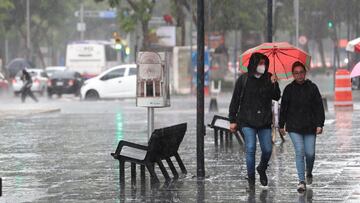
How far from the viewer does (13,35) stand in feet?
264

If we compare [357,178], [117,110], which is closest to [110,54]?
[117,110]

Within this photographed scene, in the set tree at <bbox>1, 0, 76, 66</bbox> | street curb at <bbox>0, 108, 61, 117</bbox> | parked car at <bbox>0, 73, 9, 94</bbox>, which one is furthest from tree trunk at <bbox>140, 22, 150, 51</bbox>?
street curb at <bbox>0, 108, 61, 117</bbox>

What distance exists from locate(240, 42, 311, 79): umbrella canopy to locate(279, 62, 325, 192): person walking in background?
244 centimetres

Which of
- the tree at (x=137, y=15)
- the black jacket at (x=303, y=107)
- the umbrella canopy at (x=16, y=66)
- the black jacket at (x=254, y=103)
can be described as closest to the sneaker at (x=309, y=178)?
the black jacket at (x=303, y=107)

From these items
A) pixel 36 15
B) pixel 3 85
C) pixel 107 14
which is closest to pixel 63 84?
pixel 3 85

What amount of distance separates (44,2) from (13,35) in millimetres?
Result: 8681

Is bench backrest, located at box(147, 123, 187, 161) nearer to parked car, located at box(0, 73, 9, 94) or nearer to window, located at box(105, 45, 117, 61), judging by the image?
parked car, located at box(0, 73, 9, 94)

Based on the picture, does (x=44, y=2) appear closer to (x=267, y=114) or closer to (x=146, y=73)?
(x=146, y=73)

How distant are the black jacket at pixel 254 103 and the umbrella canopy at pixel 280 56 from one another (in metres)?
2.38

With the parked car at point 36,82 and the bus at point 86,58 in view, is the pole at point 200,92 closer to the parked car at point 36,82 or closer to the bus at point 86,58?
the parked car at point 36,82

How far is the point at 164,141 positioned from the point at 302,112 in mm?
2020

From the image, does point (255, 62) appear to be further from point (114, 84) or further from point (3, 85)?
point (3, 85)

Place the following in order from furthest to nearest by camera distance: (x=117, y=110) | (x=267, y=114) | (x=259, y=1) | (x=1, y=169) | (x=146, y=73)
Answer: (x=259, y=1) → (x=117, y=110) → (x=146, y=73) → (x=1, y=169) → (x=267, y=114)

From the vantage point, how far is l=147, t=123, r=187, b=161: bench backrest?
1288 cm
